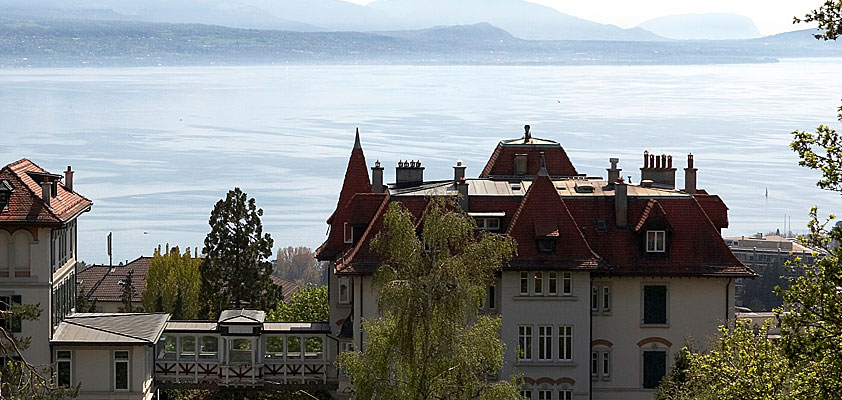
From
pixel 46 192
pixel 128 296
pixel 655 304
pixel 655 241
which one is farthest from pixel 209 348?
pixel 128 296

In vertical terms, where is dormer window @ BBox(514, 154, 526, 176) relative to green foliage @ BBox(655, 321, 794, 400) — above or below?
above

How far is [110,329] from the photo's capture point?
2962cm

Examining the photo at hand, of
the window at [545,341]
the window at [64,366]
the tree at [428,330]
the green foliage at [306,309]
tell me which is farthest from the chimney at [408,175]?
the tree at [428,330]

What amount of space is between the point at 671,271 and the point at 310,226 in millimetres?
78069

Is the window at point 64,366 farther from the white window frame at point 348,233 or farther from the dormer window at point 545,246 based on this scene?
the dormer window at point 545,246

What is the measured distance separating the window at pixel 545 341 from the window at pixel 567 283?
75 centimetres

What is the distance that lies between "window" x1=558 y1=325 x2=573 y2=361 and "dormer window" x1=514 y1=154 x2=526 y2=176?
247 inches

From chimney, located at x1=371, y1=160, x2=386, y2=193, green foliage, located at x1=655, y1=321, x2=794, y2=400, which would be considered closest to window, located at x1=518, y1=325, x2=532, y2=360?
chimney, located at x1=371, y1=160, x2=386, y2=193

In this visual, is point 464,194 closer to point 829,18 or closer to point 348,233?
point 348,233

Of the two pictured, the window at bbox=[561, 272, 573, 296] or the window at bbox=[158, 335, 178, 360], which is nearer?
the window at bbox=[561, 272, 573, 296]

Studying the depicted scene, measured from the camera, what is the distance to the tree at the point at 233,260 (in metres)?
41.2

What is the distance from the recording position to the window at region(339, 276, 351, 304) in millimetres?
31750

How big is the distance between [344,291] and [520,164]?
16.9 feet

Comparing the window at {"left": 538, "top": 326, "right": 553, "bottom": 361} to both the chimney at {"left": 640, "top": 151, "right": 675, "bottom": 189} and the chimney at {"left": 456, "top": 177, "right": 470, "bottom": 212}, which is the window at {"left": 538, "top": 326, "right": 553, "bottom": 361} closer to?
the chimney at {"left": 456, "top": 177, "right": 470, "bottom": 212}
